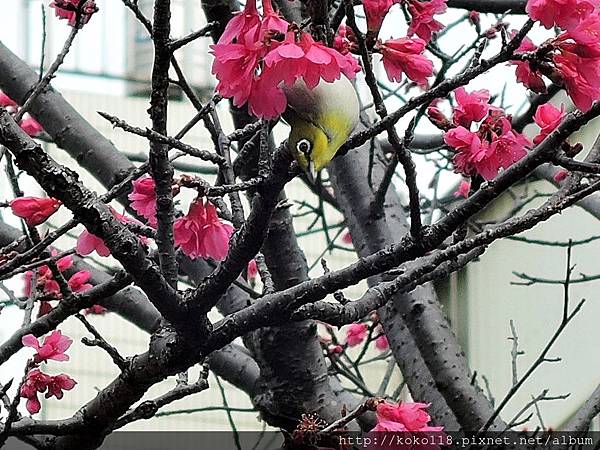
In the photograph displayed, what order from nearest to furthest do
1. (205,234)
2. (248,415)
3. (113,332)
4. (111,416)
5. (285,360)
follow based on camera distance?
(205,234) < (111,416) < (285,360) < (113,332) < (248,415)

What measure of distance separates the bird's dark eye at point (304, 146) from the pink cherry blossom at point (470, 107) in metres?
0.53

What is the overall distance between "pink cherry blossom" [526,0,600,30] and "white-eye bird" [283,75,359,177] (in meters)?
0.30

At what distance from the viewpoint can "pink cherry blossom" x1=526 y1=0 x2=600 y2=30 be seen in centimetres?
112

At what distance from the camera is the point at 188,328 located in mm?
1280

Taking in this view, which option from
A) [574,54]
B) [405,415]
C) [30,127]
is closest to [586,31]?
[574,54]

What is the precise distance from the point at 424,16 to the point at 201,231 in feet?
1.52

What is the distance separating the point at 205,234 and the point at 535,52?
21.4 inches

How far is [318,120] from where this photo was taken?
→ 95 centimetres

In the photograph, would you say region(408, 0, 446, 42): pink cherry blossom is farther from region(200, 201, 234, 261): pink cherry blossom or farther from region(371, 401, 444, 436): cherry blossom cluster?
region(371, 401, 444, 436): cherry blossom cluster

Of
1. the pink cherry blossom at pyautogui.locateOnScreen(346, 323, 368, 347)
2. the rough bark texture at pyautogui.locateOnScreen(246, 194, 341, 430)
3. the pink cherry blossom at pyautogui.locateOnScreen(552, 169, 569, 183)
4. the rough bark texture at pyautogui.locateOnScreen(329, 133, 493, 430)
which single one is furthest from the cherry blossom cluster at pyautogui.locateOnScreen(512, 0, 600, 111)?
the pink cherry blossom at pyautogui.locateOnScreen(346, 323, 368, 347)

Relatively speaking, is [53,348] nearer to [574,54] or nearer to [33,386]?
[33,386]

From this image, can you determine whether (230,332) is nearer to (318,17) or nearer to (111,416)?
(111,416)

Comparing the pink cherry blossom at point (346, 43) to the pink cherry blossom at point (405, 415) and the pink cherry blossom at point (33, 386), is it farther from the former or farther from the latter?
the pink cherry blossom at point (33, 386)

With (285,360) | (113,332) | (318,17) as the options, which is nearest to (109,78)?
(113,332)
